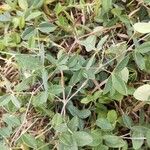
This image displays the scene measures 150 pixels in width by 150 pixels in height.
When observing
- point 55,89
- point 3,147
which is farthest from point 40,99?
point 3,147

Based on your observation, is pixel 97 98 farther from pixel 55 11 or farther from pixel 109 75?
pixel 55 11

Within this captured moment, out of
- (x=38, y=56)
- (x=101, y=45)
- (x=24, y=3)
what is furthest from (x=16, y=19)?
(x=101, y=45)

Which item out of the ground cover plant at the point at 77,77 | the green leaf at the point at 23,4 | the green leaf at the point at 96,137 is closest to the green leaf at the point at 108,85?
the ground cover plant at the point at 77,77

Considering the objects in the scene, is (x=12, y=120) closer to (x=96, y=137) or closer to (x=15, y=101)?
(x=15, y=101)

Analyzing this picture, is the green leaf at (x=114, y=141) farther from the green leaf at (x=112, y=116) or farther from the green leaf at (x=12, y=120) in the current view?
the green leaf at (x=12, y=120)

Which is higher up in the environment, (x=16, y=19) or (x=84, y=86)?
(x=16, y=19)

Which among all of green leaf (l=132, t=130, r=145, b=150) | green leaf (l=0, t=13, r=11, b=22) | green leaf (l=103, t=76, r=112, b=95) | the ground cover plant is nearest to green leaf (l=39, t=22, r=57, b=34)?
the ground cover plant
